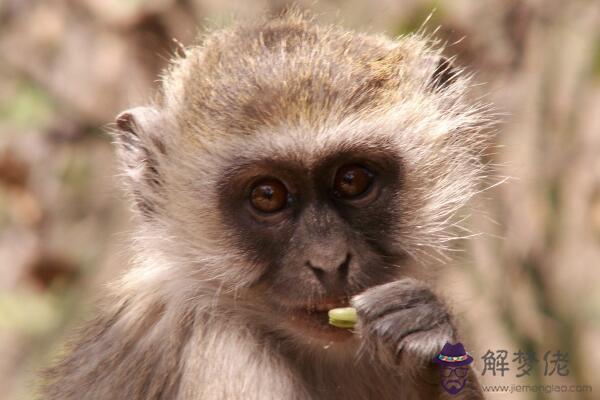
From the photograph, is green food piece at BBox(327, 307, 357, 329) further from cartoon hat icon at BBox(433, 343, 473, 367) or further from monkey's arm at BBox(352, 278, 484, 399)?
cartoon hat icon at BBox(433, 343, 473, 367)

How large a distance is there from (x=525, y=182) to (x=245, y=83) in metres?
3.10

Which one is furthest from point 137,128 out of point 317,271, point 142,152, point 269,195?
point 317,271

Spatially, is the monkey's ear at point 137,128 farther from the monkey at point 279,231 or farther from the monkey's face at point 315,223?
the monkey's face at point 315,223

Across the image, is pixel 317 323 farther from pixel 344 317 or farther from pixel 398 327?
pixel 398 327

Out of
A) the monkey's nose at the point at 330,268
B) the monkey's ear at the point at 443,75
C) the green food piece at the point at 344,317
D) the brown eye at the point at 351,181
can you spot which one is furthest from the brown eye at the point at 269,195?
the monkey's ear at the point at 443,75

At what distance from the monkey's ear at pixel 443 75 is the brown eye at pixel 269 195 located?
0.92m

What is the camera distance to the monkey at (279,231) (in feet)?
10.7

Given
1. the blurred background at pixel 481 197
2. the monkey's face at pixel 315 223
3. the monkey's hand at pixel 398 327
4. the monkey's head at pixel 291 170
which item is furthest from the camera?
the blurred background at pixel 481 197

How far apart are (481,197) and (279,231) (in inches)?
51.2

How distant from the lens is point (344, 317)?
322 cm

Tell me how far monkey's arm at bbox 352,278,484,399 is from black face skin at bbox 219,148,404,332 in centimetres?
11

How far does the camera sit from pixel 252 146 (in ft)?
11.4

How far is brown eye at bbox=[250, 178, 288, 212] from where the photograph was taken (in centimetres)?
345

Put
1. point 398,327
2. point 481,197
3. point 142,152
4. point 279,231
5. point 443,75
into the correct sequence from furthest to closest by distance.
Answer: point 481,197
point 443,75
point 142,152
point 279,231
point 398,327
